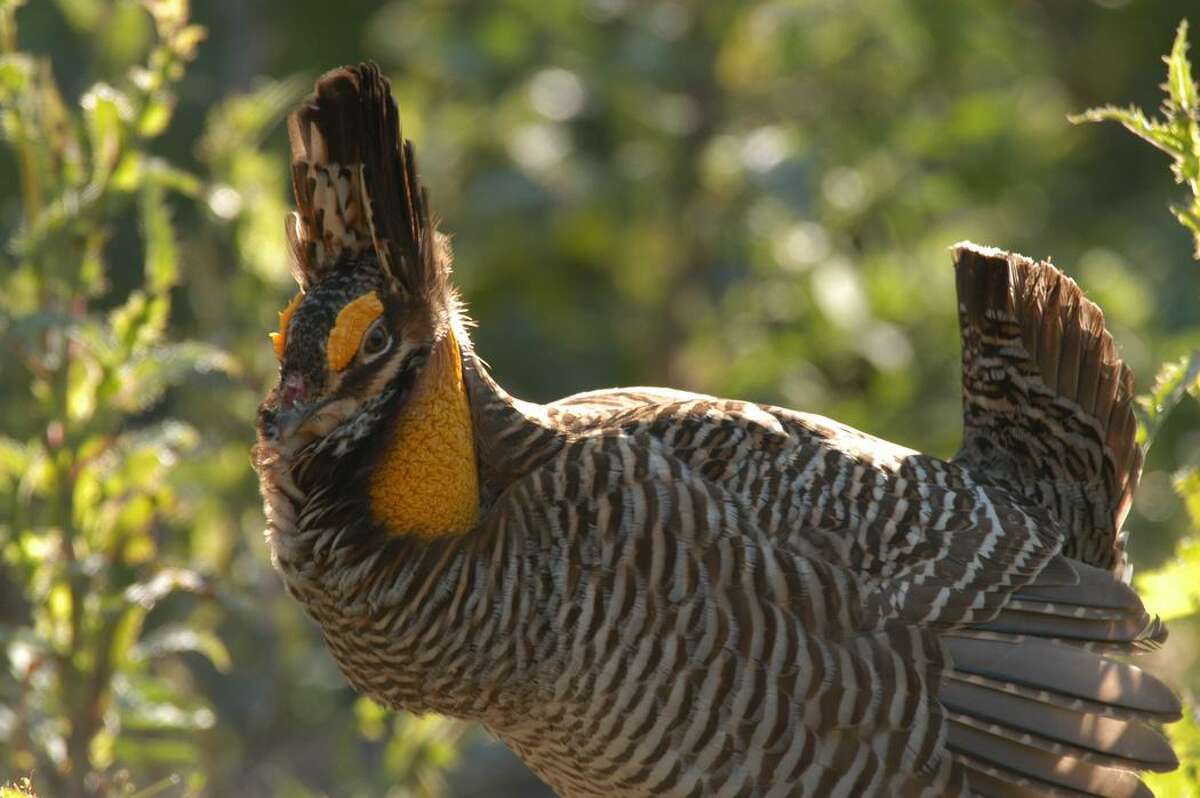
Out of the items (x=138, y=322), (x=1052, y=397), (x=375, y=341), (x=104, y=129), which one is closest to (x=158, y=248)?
(x=138, y=322)

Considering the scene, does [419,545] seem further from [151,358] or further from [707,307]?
[707,307]

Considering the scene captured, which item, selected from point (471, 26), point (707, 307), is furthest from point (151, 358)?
point (471, 26)

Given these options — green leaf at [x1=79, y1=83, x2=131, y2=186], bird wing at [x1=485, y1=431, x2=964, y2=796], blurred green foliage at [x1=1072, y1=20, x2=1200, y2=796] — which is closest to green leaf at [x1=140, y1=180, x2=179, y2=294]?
green leaf at [x1=79, y1=83, x2=131, y2=186]

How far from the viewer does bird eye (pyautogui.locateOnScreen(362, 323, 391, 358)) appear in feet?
11.7

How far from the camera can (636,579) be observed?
3590mm

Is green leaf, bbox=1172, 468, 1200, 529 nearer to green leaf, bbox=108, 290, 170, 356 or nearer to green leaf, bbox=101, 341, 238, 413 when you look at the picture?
green leaf, bbox=101, 341, 238, 413

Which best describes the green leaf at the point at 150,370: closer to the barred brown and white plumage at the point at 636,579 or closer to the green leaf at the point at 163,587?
the green leaf at the point at 163,587

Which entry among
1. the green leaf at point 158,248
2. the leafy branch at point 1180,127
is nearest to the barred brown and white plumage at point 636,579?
the green leaf at point 158,248

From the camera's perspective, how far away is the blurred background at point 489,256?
14.1ft

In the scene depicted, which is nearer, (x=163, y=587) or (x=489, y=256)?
(x=163, y=587)

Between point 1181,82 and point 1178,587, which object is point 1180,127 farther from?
point 1178,587

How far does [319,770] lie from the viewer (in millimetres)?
7918

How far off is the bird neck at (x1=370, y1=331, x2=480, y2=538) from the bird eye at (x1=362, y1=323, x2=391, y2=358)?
11 centimetres

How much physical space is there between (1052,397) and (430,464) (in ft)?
4.67
